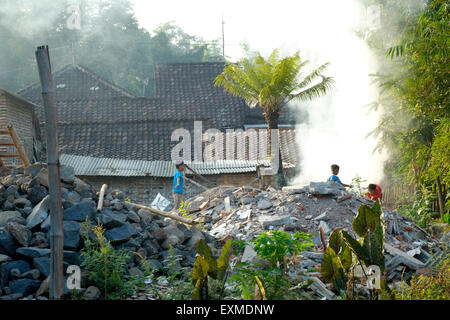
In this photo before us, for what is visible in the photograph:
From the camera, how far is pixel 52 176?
471 centimetres

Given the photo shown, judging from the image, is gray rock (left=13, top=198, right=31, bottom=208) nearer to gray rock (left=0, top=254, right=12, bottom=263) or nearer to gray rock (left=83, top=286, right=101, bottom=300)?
gray rock (left=0, top=254, right=12, bottom=263)

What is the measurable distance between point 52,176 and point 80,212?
6.75 feet

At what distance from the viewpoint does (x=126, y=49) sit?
119 ft

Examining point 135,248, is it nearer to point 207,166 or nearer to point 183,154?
point 207,166

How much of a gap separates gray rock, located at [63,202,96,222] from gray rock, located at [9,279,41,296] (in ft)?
4.03

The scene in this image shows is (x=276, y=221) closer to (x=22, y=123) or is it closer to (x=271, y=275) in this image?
(x=271, y=275)

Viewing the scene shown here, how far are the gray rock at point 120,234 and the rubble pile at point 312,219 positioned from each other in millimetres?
2135

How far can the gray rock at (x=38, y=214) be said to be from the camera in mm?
6445

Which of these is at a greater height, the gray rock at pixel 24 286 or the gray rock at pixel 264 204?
the gray rock at pixel 264 204

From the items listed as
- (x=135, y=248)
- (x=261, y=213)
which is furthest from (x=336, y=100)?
(x=135, y=248)

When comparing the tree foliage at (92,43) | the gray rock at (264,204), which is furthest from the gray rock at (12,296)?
the tree foliage at (92,43)

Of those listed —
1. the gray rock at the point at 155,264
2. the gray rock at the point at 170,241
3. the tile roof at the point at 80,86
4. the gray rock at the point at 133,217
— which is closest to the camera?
the gray rock at the point at 155,264

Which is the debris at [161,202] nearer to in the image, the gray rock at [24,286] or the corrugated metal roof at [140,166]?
the corrugated metal roof at [140,166]

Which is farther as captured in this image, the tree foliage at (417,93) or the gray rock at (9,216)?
the tree foliage at (417,93)
